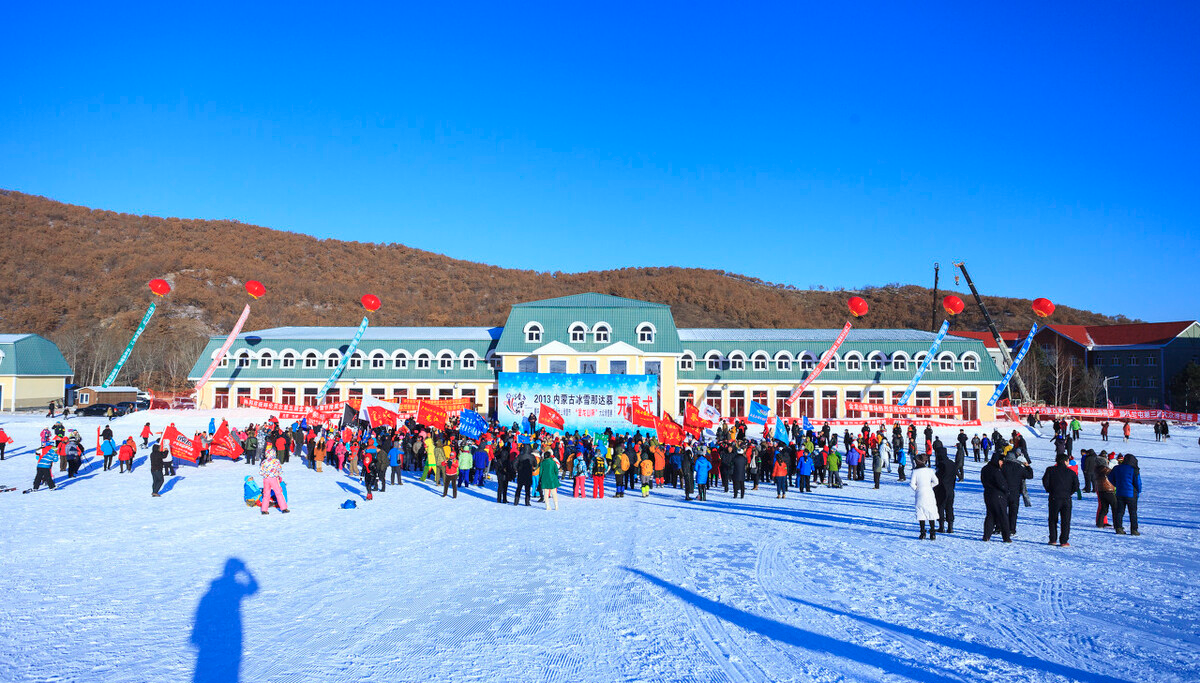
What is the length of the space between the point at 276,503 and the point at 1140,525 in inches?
697

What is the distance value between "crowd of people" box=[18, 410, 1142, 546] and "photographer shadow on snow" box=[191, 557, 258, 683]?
5.75m

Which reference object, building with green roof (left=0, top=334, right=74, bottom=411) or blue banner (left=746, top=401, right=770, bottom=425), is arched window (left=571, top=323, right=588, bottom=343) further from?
building with green roof (left=0, top=334, right=74, bottom=411)

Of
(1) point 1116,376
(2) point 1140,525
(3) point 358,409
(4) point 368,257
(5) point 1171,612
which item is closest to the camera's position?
(5) point 1171,612

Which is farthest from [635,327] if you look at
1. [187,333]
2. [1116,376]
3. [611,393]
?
[187,333]

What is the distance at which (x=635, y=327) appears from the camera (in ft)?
146

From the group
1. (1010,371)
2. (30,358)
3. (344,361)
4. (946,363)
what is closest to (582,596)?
(344,361)

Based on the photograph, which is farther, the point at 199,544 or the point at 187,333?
the point at 187,333

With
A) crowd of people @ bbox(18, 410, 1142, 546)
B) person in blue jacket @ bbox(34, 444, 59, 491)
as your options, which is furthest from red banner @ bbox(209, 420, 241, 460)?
person in blue jacket @ bbox(34, 444, 59, 491)

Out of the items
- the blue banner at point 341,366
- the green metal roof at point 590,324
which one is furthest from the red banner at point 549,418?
the blue banner at point 341,366

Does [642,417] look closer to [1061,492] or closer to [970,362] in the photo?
[1061,492]

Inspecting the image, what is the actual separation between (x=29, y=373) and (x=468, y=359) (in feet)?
98.9

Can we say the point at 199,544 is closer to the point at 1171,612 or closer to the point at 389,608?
the point at 389,608

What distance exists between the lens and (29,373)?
1861 inches

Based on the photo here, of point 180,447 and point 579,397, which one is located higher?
point 579,397
